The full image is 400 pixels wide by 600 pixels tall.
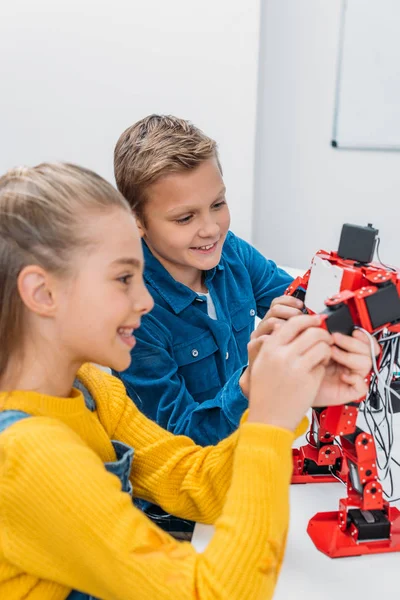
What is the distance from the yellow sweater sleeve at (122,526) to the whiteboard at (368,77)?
1964 mm

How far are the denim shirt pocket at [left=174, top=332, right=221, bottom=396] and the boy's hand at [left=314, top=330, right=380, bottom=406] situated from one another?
1.41 feet

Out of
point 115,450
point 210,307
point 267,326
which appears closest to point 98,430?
point 115,450

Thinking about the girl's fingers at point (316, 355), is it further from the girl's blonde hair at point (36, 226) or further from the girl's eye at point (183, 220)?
the girl's eye at point (183, 220)

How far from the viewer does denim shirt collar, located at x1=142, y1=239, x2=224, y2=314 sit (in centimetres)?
111

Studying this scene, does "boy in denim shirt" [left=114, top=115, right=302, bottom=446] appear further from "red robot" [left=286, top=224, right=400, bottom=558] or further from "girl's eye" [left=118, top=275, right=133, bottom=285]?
"girl's eye" [left=118, top=275, right=133, bottom=285]

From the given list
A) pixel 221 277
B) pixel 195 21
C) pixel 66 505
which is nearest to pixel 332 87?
pixel 195 21

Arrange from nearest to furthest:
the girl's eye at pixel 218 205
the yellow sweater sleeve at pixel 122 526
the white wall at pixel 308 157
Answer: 1. the yellow sweater sleeve at pixel 122 526
2. the girl's eye at pixel 218 205
3. the white wall at pixel 308 157

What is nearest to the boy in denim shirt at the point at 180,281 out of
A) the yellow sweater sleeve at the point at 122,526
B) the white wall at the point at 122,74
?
the yellow sweater sleeve at the point at 122,526

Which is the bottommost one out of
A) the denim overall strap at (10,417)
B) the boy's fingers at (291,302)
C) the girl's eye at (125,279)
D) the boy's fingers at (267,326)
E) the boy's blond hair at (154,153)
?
the denim overall strap at (10,417)

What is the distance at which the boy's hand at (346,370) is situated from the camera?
688 mm

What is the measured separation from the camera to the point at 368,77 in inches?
88.9

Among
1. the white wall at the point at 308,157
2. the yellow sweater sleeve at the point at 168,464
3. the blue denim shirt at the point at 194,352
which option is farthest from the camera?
the white wall at the point at 308,157

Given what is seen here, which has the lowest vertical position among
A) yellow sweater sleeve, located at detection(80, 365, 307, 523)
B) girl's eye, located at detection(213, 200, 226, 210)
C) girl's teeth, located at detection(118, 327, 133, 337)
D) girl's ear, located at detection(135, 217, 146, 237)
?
yellow sweater sleeve, located at detection(80, 365, 307, 523)

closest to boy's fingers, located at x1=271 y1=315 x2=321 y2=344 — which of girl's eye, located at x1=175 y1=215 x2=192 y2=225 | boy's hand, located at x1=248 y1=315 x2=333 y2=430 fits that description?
boy's hand, located at x1=248 y1=315 x2=333 y2=430
